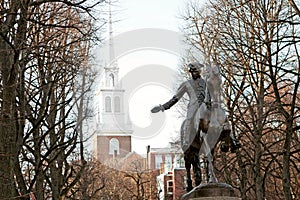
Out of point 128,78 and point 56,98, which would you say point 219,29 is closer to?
point 56,98

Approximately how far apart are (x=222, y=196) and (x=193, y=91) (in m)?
2.61

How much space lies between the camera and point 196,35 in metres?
31.2

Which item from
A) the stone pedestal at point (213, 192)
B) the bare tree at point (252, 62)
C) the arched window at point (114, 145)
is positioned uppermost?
the arched window at point (114, 145)

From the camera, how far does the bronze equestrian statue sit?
44.0ft

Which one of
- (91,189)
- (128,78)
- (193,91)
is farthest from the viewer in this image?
(91,189)

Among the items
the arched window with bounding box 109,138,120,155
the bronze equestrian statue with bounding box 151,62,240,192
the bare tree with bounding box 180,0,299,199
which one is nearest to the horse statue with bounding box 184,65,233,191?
the bronze equestrian statue with bounding box 151,62,240,192

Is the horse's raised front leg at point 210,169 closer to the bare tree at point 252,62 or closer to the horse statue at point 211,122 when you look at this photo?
the horse statue at point 211,122

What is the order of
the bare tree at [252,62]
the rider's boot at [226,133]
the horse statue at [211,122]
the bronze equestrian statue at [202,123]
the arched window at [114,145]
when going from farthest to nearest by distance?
1. the arched window at [114,145]
2. the bare tree at [252,62]
3. the rider's boot at [226,133]
4. the bronze equestrian statue at [202,123]
5. the horse statue at [211,122]

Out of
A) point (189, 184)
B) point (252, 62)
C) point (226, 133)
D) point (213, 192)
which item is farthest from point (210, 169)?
point (252, 62)

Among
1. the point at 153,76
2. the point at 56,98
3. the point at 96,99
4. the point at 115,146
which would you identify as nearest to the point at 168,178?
the point at 115,146

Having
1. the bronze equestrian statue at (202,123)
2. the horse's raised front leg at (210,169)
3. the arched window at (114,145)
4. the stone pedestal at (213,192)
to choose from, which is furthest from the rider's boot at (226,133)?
the arched window at (114,145)

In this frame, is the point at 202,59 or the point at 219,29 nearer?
the point at 219,29

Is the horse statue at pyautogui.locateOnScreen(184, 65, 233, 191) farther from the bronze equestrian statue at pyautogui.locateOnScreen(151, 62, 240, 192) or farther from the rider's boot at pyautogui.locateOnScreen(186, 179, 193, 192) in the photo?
the rider's boot at pyautogui.locateOnScreen(186, 179, 193, 192)

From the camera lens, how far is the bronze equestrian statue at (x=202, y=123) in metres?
13.4
